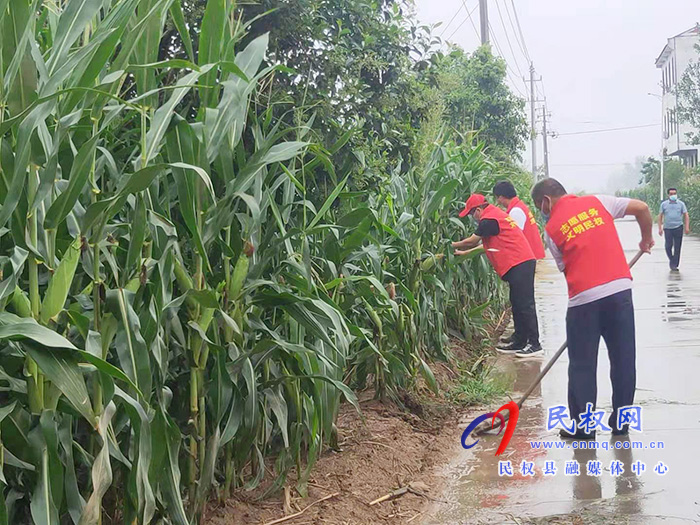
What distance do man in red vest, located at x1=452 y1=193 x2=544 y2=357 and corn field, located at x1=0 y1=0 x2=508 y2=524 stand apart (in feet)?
13.5

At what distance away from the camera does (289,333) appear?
394cm

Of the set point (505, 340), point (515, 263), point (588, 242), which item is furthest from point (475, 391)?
point (505, 340)

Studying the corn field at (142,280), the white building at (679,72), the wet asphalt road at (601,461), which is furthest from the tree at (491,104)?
the white building at (679,72)

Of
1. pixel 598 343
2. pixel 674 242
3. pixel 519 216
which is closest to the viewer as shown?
pixel 598 343

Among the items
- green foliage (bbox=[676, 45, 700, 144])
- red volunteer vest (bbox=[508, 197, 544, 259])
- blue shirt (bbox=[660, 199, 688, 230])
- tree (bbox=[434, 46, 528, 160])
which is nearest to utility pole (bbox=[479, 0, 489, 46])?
tree (bbox=[434, 46, 528, 160])

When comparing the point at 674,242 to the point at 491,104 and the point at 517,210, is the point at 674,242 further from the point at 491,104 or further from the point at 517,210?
the point at 517,210

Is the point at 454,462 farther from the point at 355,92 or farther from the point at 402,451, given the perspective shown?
the point at 355,92

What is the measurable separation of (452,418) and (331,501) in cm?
199

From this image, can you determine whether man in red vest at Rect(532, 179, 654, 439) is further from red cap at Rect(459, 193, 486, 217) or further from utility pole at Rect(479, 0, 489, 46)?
utility pole at Rect(479, 0, 489, 46)

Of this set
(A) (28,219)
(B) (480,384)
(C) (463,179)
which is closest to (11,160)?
(A) (28,219)

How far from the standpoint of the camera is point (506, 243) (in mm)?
8539

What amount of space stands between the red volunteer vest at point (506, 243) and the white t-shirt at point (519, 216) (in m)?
0.17

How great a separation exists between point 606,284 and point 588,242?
0.29 meters

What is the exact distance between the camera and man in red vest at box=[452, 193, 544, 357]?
8.42 m
